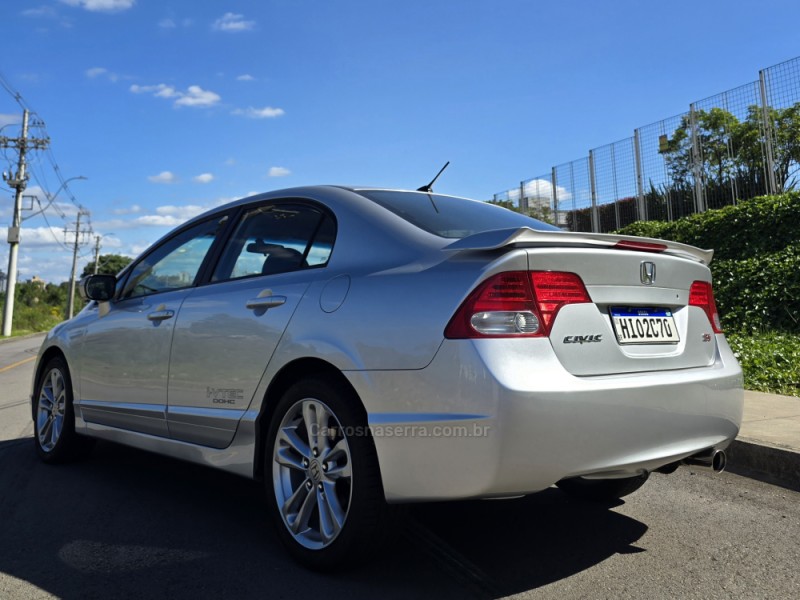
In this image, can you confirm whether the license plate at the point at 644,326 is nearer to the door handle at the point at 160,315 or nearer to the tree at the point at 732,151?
the door handle at the point at 160,315

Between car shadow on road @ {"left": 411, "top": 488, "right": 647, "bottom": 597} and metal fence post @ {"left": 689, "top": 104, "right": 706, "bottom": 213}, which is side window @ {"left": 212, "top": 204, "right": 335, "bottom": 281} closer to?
car shadow on road @ {"left": 411, "top": 488, "right": 647, "bottom": 597}

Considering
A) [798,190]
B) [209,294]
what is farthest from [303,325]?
[798,190]

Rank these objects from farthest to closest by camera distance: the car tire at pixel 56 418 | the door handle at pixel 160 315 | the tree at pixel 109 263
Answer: the tree at pixel 109 263 → the car tire at pixel 56 418 → the door handle at pixel 160 315

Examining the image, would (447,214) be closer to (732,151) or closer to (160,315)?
(160,315)

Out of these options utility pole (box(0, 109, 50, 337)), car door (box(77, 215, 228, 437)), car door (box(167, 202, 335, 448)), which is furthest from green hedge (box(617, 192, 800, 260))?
utility pole (box(0, 109, 50, 337))

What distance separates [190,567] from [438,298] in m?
1.61

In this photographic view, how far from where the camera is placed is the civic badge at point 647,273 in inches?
113

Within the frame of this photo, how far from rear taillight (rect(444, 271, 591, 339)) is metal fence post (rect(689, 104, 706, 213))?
10564 mm

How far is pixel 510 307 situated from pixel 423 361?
14.6 inches

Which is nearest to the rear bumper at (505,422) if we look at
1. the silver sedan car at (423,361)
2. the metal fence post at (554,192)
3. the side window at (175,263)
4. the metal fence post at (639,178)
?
the silver sedan car at (423,361)

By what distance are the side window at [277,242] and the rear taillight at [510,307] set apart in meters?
0.93

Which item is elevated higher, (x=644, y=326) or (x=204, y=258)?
(x=204, y=258)

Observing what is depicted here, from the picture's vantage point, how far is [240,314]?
11.0 feet

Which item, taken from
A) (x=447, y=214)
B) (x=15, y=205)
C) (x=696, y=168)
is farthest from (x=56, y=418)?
(x=15, y=205)
